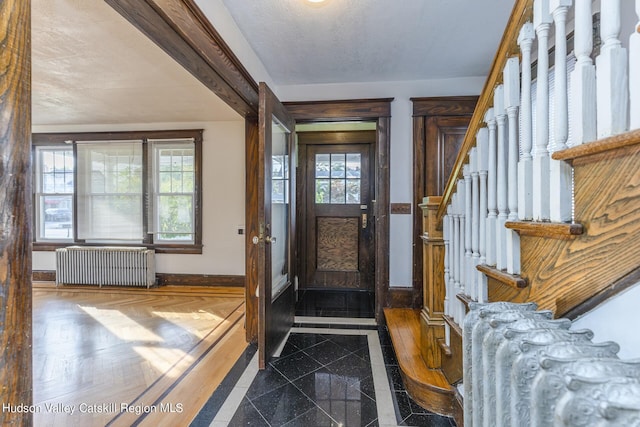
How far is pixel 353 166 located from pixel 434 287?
98.7 inches

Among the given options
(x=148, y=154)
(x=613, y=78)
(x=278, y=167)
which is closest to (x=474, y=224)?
(x=613, y=78)

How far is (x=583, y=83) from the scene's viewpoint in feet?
2.56

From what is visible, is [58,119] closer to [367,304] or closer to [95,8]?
[95,8]

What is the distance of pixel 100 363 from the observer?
223 centimetres

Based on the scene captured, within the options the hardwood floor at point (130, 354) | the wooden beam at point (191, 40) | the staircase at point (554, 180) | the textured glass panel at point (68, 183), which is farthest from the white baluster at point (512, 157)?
the textured glass panel at point (68, 183)

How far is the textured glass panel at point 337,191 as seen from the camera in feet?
13.5

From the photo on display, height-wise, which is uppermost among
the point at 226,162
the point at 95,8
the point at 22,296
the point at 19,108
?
the point at 95,8

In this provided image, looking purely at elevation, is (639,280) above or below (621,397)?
above

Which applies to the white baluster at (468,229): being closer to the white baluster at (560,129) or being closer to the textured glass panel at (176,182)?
the white baluster at (560,129)

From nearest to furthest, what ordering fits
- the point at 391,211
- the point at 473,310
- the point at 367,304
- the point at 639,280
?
the point at 639,280, the point at 473,310, the point at 391,211, the point at 367,304

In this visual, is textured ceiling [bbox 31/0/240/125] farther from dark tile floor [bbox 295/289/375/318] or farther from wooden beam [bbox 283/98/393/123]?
dark tile floor [bbox 295/289/375/318]

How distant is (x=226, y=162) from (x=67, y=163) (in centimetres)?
251

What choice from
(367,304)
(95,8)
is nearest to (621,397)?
(95,8)

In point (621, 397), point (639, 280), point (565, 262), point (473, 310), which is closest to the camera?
point (621, 397)
